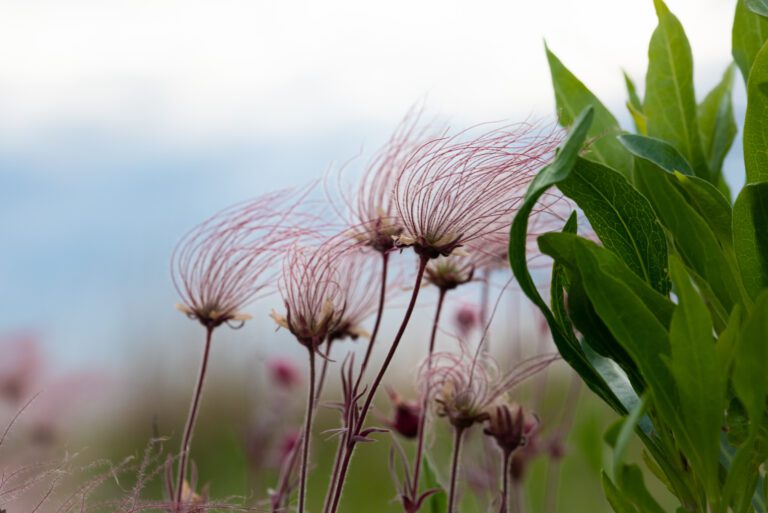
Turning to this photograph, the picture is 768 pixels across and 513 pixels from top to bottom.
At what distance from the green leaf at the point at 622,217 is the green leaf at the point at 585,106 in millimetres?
327

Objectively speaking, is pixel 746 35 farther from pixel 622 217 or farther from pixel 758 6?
pixel 622 217

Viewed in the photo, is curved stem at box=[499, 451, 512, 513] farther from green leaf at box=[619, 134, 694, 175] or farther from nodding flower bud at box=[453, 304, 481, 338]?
nodding flower bud at box=[453, 304, 481, 338]

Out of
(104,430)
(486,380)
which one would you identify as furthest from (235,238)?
(104,430)

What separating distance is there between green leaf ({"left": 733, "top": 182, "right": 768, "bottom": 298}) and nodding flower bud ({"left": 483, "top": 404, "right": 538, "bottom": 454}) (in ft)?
1.30

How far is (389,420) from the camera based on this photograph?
5.12 feet

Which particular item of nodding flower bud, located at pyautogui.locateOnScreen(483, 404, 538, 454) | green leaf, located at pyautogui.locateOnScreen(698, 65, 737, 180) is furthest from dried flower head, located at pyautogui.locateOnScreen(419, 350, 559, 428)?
green leaf, located at pyautogui.locateOnScreen(698, 65, 737, 180)

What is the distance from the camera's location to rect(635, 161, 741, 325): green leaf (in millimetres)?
1230

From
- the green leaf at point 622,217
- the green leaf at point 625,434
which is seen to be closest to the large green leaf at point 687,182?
the green leaf at point 622,217

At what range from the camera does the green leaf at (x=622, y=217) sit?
1127mm

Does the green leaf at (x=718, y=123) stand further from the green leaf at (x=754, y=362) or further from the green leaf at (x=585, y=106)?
the green leaf at (x=754, y=362)

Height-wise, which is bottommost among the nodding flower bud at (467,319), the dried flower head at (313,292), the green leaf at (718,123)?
the nodding flower bud at (467,319)

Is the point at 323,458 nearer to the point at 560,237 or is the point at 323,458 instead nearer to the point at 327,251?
the point at 327,251

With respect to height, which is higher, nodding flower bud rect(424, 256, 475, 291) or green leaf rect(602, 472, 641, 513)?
nodding flower bud rect(424, 256, 475, 291)

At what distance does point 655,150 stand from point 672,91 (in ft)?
1.05
